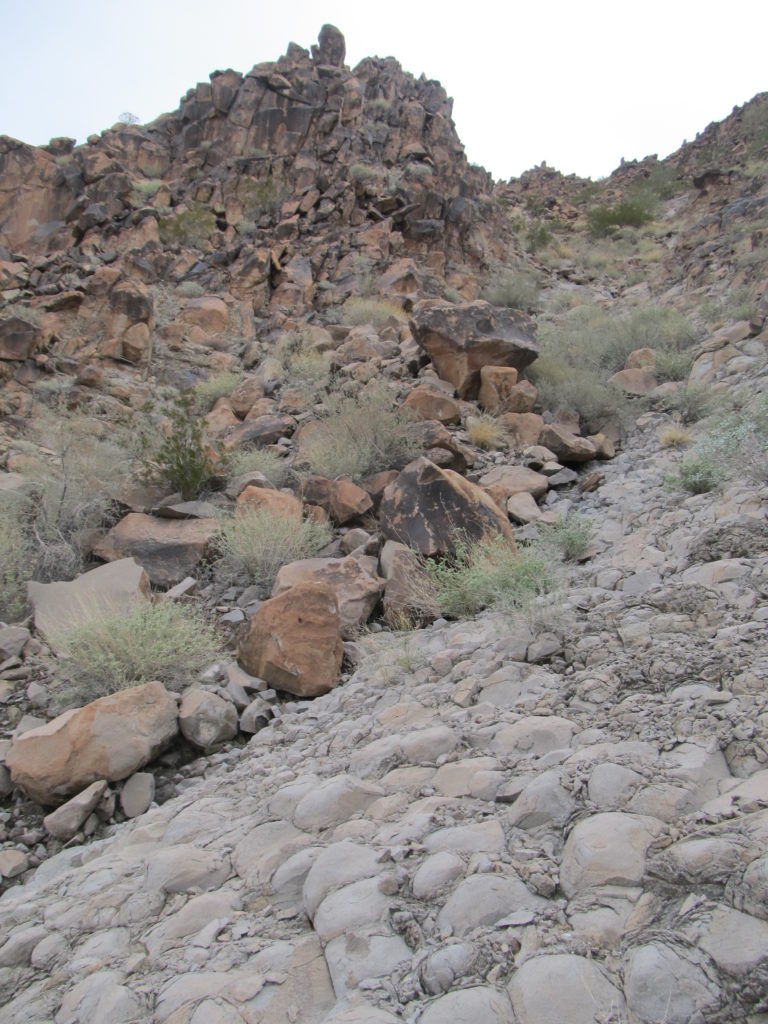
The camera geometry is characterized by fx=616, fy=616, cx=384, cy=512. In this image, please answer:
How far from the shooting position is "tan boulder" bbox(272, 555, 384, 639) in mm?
4223

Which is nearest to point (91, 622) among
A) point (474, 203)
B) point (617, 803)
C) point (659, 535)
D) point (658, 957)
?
point (617, 803)

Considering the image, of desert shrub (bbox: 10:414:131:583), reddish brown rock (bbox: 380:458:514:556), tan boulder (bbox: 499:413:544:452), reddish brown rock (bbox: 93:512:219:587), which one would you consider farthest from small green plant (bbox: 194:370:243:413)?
reddish brown rock (bbox: 380:458:514:556)

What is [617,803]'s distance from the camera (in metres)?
1.64

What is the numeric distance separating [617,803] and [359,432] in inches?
200

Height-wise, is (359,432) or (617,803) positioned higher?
(359,432)

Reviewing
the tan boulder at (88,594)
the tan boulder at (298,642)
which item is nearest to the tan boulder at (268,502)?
the tan boulder at (88,594)

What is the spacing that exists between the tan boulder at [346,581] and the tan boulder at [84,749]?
132 centimetres

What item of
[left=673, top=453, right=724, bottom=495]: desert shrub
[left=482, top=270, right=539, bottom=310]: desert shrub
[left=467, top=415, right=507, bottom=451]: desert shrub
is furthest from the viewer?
[left=482, top=270, right=539, bottom=310]: desert shrub

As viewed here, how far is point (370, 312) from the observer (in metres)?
11.4

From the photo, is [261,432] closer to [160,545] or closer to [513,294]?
[160,545]

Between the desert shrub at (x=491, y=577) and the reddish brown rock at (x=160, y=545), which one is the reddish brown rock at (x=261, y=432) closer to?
the reddish brown rock at (x=160, y=545)

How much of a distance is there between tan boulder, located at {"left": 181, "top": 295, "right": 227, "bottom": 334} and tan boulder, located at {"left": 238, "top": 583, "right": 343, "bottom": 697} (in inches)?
373

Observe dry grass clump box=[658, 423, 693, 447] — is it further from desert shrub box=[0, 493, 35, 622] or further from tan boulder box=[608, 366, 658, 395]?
desert shrub box=[0, 493, 35, 622]

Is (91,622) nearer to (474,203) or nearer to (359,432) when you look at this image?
(359,432)
